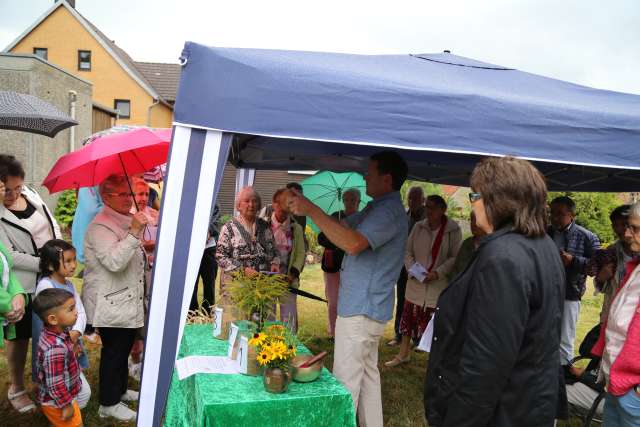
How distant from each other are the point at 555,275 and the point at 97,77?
24.3 metres

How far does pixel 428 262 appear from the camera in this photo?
454cm

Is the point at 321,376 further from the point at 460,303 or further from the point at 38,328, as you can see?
the point at 38,328

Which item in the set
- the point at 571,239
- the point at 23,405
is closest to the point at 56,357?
the point at 23,405

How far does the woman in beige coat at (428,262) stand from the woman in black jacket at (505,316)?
9.21 ft

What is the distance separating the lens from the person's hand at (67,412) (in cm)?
263

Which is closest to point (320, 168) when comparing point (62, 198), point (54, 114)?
point (54, 114)

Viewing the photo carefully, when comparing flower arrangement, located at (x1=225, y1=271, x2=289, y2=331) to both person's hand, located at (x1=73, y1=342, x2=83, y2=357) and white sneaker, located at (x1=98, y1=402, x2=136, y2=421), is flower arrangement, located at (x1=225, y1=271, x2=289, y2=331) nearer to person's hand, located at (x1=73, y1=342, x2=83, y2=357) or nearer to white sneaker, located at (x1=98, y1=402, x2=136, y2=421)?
person's hand, located at (x1=73, y1=342, x2=83, y2=357)

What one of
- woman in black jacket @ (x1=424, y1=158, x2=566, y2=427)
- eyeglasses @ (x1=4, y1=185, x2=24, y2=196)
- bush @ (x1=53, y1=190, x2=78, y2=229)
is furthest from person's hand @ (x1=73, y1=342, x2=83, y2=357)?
bush @ (x1=53, y1=190, x2=78, y2=229)

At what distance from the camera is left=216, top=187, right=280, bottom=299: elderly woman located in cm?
383

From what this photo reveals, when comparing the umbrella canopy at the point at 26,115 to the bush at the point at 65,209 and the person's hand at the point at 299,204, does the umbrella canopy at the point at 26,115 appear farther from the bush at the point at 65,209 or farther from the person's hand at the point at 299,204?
the bush at the point at 65,209

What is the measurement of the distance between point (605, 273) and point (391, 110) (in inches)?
107

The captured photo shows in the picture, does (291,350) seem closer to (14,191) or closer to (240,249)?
(240,249)

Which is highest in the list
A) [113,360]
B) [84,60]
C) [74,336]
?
[84,60]

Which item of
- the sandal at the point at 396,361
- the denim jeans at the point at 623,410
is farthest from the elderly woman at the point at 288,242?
the denim jeans at the point at 623,410
